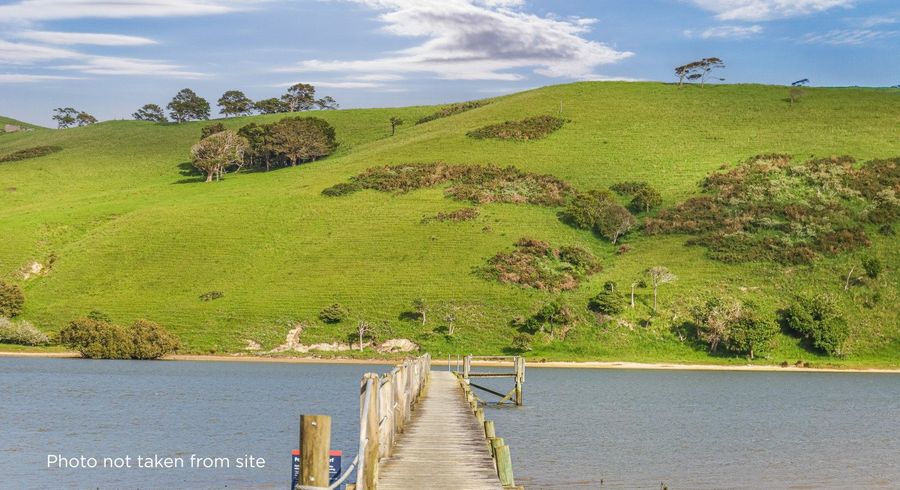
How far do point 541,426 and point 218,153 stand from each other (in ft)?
377

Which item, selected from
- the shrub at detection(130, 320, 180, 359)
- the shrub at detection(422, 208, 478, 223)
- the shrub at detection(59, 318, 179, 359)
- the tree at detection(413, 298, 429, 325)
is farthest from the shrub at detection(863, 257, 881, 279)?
the shrub at detection(59, 318, 179, 359)

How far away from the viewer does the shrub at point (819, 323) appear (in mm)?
77438

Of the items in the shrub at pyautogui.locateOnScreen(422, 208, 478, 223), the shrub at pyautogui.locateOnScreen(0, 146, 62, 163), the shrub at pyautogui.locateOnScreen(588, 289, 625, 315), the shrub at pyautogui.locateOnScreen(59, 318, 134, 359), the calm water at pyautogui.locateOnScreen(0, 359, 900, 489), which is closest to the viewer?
the calm water at pyautogui.locateOnScreen(0, 359, 900, 489)

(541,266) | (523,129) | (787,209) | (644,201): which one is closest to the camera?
(541,266)

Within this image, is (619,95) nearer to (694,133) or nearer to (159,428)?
(694,133)

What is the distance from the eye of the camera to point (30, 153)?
168 meters

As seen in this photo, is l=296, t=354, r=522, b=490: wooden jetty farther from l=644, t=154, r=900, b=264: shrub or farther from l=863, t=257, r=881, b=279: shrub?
l=644, t=154, r=900, b=264: shrub

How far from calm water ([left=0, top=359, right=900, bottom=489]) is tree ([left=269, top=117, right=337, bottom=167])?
8850 centimetres

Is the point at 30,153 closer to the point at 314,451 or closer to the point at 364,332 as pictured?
the point at 364,332

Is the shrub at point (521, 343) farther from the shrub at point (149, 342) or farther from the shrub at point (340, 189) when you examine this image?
the shrub at point (340, 189)

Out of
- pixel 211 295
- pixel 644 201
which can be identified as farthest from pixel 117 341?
pixel 644 201

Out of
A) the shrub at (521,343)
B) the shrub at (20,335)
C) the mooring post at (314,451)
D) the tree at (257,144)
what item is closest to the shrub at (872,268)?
the shrub at (521,343)

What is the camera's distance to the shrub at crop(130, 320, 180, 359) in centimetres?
7381

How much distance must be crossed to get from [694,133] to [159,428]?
383ft
